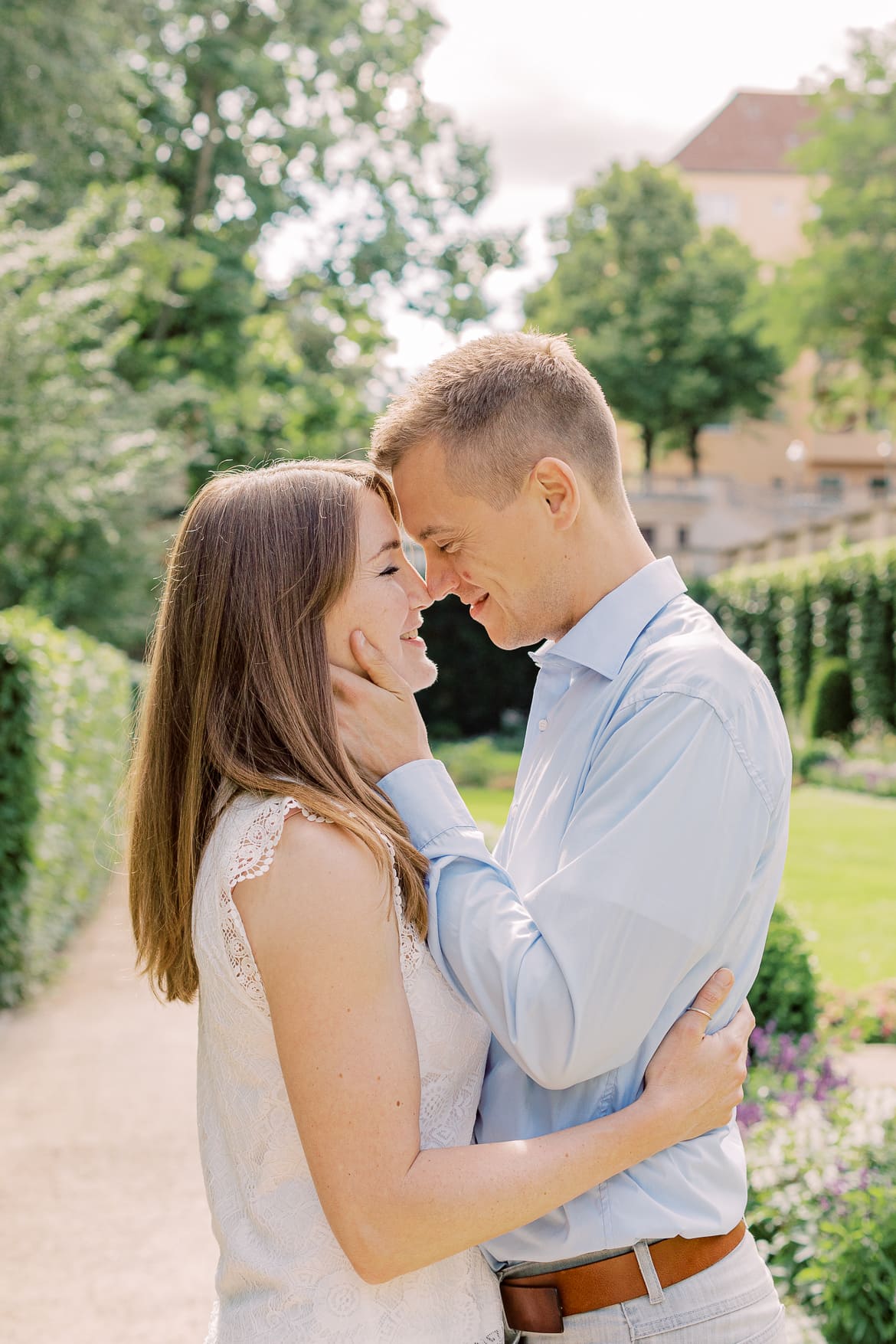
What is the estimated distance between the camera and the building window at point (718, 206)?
64.8m

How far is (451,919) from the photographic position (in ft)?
5.99

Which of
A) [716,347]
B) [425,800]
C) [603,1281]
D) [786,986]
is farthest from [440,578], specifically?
[716,347]

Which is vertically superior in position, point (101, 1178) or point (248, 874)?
Result: point (248, 874)

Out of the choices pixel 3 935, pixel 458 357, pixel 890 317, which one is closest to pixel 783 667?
pixel 890 317

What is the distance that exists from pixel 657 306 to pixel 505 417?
155 feet

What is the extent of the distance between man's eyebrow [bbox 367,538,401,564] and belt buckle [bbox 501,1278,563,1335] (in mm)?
1190

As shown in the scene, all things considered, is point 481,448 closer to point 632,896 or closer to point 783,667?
point 632,896

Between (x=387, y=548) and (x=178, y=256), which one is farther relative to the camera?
(x=178, y=256)

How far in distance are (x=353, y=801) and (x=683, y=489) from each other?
156 ft

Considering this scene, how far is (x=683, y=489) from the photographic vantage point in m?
48.0

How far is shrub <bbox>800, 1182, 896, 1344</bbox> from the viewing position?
11.0 feet

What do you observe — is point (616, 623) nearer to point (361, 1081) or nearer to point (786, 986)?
point (361, 1081)

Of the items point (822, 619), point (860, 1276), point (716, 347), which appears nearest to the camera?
point (860, 1276)

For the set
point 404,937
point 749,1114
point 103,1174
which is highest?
point 404,937
